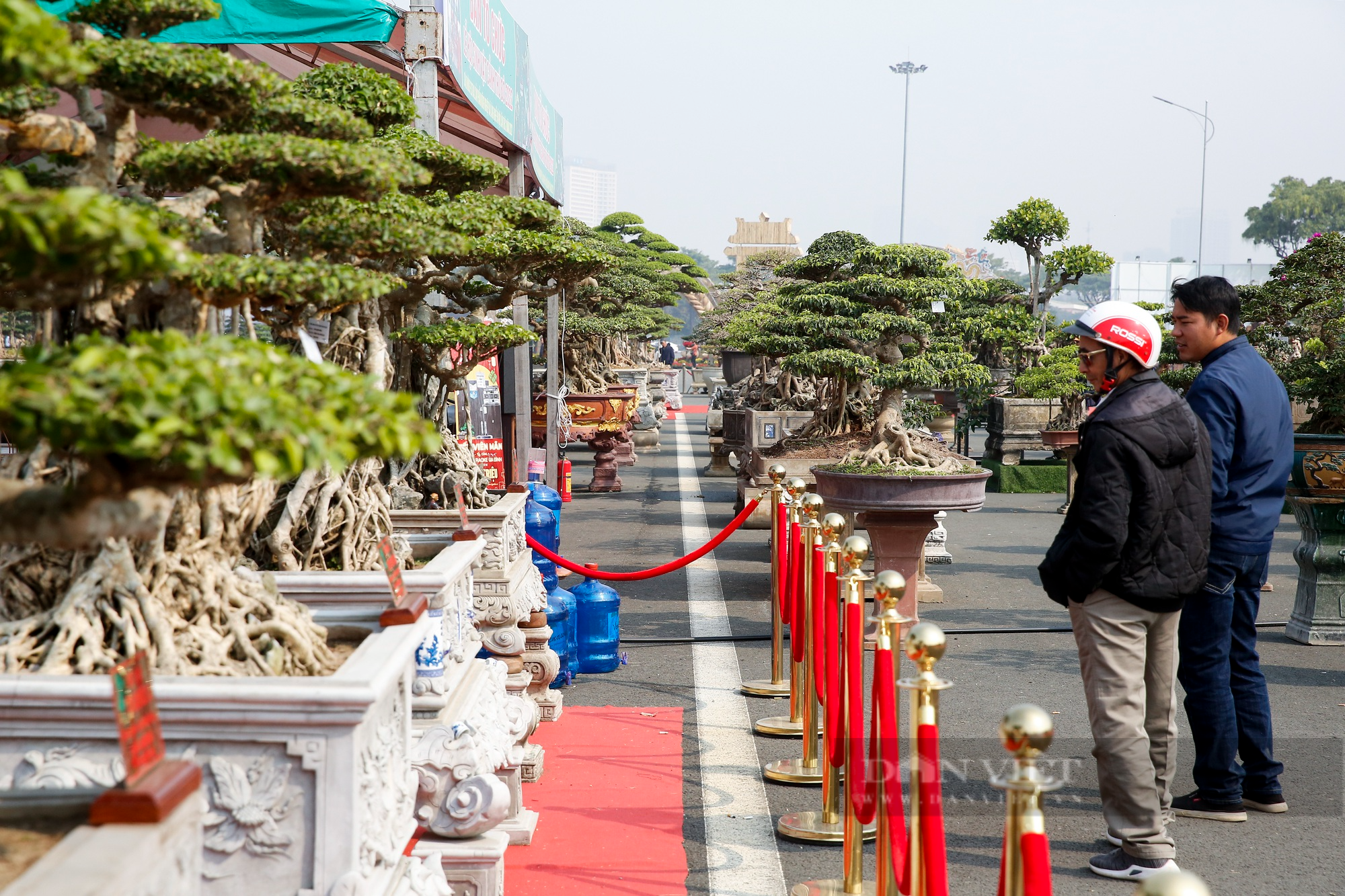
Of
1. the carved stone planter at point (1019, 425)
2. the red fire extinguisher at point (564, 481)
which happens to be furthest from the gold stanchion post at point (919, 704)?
the carved stone planter at point (1019, 425)

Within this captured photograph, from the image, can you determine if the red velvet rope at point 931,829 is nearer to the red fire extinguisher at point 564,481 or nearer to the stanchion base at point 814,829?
the stanchion base at point 814,829

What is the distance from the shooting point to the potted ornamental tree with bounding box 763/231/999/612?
656cm

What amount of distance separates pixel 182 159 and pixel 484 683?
1.92 m

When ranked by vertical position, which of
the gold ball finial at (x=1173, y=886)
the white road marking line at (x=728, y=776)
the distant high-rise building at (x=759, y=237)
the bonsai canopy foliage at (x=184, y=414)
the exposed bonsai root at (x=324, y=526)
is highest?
the distant high-rise building at (x=759, y=237)

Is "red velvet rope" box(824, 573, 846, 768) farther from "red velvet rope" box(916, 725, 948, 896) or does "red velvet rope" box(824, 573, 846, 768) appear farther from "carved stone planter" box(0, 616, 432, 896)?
"carved stone planter" box(0, 616, 432, 896)

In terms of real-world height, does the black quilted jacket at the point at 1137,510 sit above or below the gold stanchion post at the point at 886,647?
above

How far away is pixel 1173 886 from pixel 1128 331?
94.3 inches

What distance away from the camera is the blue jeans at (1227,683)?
3.71 metres

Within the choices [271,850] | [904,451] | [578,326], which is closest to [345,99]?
[271,850]

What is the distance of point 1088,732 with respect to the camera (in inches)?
187

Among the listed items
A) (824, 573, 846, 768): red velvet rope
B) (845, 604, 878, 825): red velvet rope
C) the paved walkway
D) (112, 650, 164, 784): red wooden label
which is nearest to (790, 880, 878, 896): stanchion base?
the paved walkway

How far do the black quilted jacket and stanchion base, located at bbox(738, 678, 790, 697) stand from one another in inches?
88.9

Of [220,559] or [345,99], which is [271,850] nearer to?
[220,559]

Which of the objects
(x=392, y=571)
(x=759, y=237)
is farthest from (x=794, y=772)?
(x=759, y=237)
